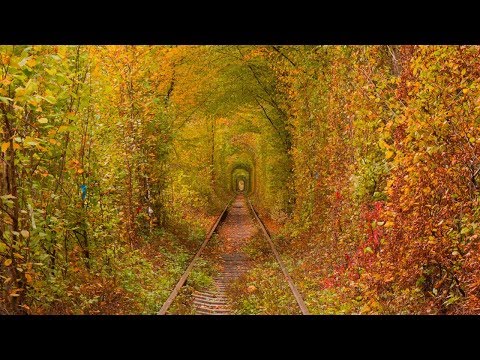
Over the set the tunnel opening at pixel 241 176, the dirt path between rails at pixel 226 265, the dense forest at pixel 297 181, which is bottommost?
the tunnel opening at pixel 241 176

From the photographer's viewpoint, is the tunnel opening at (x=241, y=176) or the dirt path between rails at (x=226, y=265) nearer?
the dirt path between rails at (x=226, y=265)

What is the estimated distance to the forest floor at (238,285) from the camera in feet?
30.5

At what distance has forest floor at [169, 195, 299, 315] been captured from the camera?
9289 mm

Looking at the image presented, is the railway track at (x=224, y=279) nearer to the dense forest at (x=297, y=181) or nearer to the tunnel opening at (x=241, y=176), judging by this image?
the dense forest at (x=297, y=181)

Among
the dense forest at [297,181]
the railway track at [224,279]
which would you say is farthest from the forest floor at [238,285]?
the dense forest at [297,181]

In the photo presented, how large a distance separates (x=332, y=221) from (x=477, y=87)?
7.27 metres

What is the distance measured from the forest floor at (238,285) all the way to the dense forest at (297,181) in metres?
0.13

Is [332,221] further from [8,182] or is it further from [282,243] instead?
[8,182]

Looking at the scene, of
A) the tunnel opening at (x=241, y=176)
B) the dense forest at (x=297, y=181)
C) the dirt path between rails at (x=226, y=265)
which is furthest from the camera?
the tunnel opening at (x=241, y=176)

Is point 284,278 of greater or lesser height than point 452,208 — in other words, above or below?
below

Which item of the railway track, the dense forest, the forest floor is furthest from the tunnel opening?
the dense forest

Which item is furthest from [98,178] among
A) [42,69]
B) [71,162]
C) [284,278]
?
[284,278]

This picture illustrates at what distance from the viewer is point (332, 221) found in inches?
506

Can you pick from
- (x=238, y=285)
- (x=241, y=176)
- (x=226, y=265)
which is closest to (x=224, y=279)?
(x=238, y=285)
